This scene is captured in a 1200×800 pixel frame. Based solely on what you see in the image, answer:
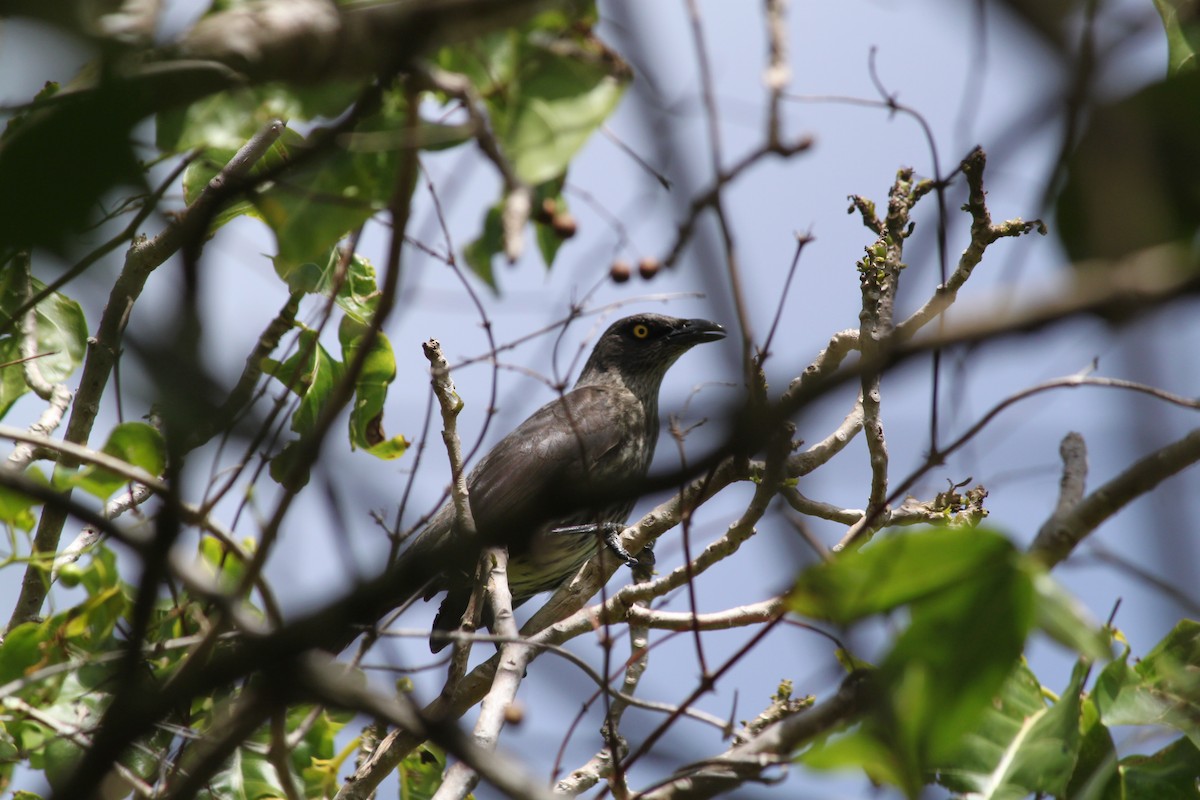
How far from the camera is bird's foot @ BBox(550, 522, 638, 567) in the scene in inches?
184

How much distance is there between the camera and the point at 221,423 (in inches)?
65.7

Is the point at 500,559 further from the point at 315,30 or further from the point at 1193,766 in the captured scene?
the point at 315,30

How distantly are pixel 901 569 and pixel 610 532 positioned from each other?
414 cm

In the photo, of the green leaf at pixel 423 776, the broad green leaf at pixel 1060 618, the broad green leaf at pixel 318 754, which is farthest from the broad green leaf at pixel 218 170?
the green leaf at pixel 423 776

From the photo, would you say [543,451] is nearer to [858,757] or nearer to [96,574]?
[96,574]

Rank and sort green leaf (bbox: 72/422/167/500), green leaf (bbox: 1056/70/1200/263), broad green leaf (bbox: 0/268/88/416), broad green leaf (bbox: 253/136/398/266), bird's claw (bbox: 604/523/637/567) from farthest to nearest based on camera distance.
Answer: bird's claw (bbox: 604/523/637/567) < broad green leaf (bbox: 0/268/88/416) < green leaf (bbox: 72/422/167/500) < broad green leaf (bbox: 253/136/398/266) < green leaf (bbox: 1056/70/1200/263)

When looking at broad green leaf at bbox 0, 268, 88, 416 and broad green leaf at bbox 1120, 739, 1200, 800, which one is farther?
broad green leaf at bbox 0, 268, 88, 416

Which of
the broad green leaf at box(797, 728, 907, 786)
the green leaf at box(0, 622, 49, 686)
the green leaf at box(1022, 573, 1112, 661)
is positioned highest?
the green leaf at box(0, 622, 49, 686)

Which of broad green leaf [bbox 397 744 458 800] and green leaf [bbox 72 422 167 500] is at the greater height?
green leaf [bbox 72 422 167 500]

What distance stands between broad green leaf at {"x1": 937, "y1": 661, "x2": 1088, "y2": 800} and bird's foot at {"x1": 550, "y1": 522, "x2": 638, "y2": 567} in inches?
56.8

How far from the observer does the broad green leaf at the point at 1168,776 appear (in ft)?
8.63

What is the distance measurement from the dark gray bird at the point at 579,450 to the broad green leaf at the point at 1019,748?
226 centimetres

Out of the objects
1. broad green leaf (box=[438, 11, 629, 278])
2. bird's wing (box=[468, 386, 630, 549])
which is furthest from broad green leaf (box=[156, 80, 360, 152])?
bird's wing (box=[468, 386, 630, 549])

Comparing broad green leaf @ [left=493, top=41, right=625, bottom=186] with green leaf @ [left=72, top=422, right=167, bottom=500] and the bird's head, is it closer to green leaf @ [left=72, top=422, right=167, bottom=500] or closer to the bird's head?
green leaf @ [left=72, top=422, right=167, bottom=500]
